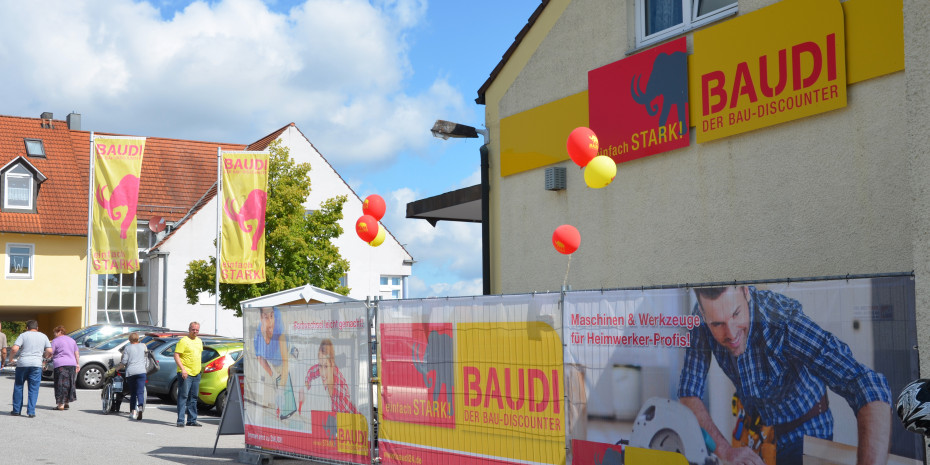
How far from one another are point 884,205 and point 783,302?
2028mm

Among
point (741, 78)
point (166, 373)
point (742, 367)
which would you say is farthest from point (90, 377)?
point (742, 367)

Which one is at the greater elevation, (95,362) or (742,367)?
(742,367)

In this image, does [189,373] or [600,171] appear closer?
[600,171]

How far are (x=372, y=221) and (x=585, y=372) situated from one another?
5.55m

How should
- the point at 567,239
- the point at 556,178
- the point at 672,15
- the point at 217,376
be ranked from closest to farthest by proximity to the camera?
the point at 567,239
the point at 672,15
the point at 556,178
the point at 217,376

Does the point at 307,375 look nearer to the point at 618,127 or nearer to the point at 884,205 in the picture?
the point at 618,127

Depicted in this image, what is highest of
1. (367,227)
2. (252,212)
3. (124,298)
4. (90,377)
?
(252,212)

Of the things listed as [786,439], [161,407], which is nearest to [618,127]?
[786,439]

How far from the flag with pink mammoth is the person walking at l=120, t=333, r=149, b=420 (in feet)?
25.8

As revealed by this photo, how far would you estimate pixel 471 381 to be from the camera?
8875 mm

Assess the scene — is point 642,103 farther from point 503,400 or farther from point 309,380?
point 309,380

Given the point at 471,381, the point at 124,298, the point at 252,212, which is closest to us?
the point at 471,381

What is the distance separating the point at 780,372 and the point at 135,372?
45.7ft

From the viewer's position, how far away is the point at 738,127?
9398 mm
